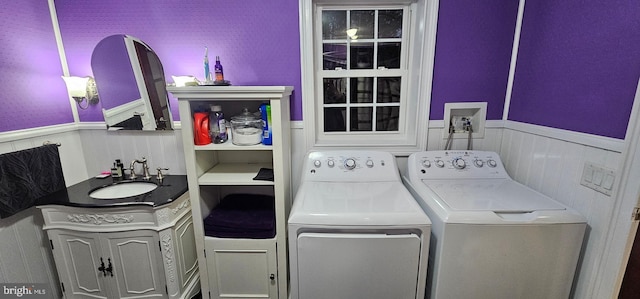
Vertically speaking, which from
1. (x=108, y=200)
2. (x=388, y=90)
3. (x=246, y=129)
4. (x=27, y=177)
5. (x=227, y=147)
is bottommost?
(x=108, y=200)

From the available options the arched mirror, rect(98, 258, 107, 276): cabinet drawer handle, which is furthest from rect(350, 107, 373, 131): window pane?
rect(98, 258, 107, 276): cabinet drawer handle

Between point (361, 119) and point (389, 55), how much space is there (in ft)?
1.68

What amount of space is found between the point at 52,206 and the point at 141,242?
0.53m

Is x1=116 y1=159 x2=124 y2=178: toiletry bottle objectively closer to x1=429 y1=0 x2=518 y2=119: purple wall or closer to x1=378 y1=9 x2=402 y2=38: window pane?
x1=378 y1=9 x2=402 y2=38: window pane

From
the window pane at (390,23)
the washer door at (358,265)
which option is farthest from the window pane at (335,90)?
the washer door at (358,265)

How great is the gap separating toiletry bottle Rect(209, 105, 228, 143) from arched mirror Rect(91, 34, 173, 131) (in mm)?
470

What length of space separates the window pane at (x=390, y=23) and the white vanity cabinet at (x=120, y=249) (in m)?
1.78

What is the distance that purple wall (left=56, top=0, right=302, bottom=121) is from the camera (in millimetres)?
1673

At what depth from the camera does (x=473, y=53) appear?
68.6 inches

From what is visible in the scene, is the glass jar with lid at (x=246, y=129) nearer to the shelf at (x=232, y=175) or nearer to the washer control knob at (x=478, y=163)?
the shelf at (x=232, y=175)

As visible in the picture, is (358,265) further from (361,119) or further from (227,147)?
(361,119)

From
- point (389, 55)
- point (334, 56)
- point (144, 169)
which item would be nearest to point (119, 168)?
point (144, 169)

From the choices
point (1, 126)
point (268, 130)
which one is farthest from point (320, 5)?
point (1, 126)

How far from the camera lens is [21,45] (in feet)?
4.99
